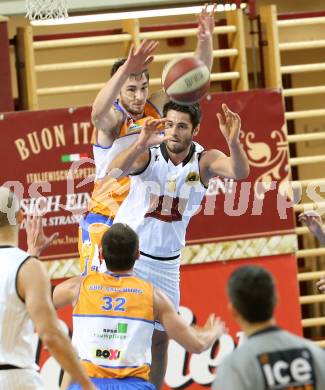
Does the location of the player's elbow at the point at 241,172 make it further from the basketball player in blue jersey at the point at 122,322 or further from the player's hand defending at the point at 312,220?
the basketball player in blue jersey at the point at 122,322

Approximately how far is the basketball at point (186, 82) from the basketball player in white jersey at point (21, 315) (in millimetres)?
2319

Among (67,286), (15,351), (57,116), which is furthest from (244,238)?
(15,351)

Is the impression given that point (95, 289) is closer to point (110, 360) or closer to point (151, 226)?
point (110, 360)

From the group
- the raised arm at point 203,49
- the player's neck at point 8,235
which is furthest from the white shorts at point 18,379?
the raised arm at point 203,49

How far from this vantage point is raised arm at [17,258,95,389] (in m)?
5.78

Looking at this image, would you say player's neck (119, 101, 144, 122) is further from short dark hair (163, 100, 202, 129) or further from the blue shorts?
the blue shorts

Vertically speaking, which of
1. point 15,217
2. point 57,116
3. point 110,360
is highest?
point 57,116

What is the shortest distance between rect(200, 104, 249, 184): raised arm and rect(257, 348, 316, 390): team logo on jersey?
11.0 ft

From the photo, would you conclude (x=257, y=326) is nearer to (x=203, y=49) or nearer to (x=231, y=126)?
(x=231, y=126)

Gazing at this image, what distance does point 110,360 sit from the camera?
6805 mm

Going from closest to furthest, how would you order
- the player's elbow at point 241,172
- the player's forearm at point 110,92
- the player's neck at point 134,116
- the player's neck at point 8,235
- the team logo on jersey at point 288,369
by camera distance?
1. the team logo on jersey at point 288,369
2. the player's neck at point 8,235
3. the player's forearm at point 110,92
4. the player's elbow at point 241,172
5. the player's neck at point 134,116

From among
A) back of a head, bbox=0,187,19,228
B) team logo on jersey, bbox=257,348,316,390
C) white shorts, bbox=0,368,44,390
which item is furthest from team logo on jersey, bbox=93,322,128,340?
team logo on jersey, bbox=257,348,316,390

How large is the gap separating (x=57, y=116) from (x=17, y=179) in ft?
2.40

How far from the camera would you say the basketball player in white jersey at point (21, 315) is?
581cm
